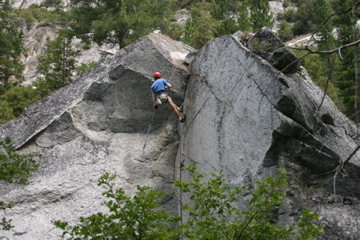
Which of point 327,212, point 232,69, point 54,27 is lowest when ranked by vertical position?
point 54,27

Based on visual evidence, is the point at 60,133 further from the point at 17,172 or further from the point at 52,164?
the point at 17,172

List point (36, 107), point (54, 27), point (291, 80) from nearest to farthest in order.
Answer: point (291, 80)
point (36, 107)
point (54, 27)

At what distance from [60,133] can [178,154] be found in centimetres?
300

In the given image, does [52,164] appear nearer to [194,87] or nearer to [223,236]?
[194,87]

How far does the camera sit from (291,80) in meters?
8.28

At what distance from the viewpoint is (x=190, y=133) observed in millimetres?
10031

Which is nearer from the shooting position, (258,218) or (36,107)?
(258,218)

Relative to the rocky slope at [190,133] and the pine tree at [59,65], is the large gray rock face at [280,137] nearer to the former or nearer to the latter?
the rocky slope at [190,133]

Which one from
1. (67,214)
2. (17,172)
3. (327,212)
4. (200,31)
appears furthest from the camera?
(200,31)

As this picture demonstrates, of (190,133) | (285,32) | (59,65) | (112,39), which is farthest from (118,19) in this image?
(285,32)

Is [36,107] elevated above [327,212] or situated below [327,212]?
below

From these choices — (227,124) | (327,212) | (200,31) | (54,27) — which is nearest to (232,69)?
(227,124)

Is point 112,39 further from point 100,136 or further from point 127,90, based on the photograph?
point 100,136

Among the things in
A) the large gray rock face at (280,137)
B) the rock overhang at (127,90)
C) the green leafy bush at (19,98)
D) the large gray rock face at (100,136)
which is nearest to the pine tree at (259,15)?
the green leafy bush at (19,98)
